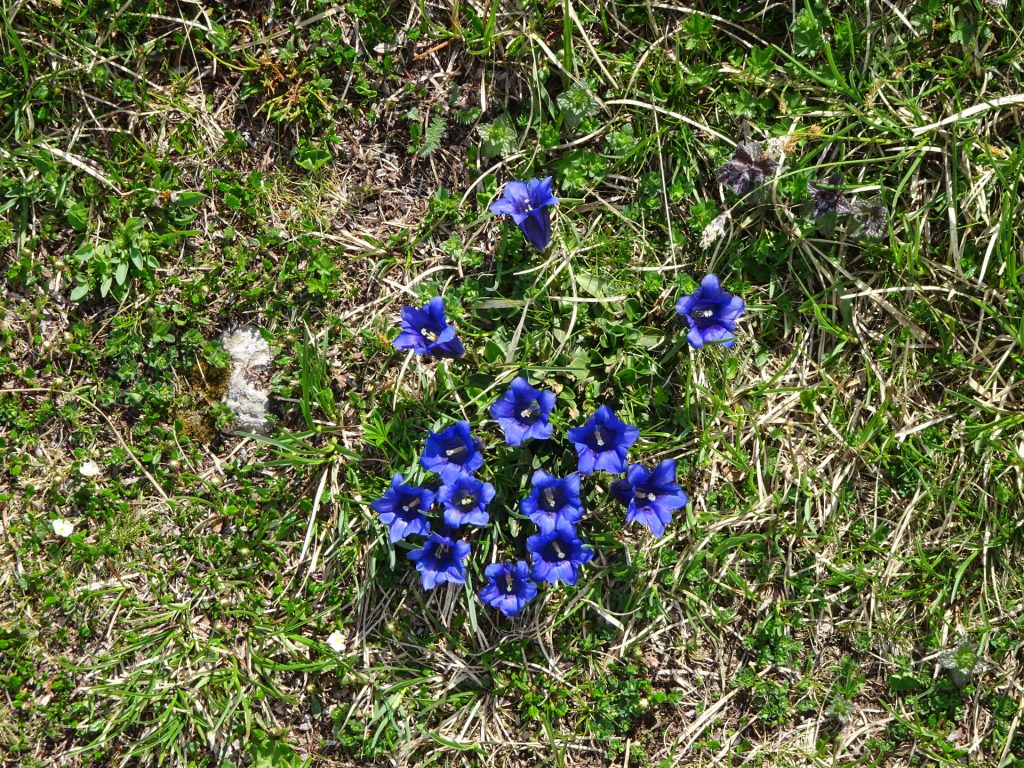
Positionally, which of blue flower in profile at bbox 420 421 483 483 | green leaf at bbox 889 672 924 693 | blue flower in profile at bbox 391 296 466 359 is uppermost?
blue flower in profile at bbox 391 296 466 359

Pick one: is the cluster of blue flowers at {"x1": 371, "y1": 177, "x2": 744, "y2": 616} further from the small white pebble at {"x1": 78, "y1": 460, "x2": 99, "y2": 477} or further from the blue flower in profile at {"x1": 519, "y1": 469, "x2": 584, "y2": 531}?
the small white pebble at {"x1": 78, "y1": 460, "x2": 99, "y2": 477}

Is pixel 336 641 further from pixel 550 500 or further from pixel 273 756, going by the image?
pixel 550 500

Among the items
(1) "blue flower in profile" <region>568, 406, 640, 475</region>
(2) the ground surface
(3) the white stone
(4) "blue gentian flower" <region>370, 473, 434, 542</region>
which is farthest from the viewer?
(3) the white stone

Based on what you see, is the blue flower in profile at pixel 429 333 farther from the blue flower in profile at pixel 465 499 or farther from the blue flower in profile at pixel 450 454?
the blue flower in profile at pixel 465 499

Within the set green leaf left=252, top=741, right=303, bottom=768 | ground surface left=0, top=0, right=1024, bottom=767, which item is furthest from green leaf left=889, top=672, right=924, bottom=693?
green leaf left=252, top=741, right=303, bottom=768

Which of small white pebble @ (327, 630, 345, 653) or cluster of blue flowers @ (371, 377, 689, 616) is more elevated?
cluster of blue flowers @ (371, 377, 689, 616)

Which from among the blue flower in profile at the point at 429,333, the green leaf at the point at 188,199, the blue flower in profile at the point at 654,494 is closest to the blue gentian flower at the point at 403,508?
the blue flower in profile at the point at 429,333

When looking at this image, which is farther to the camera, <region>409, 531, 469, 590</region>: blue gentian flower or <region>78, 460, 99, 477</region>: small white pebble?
<region>78, 460, 99, 477</region>: small white pebble

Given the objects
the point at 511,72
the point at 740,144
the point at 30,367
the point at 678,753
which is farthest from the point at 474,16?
the point at 678,753

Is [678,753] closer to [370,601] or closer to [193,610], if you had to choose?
[370,601]
